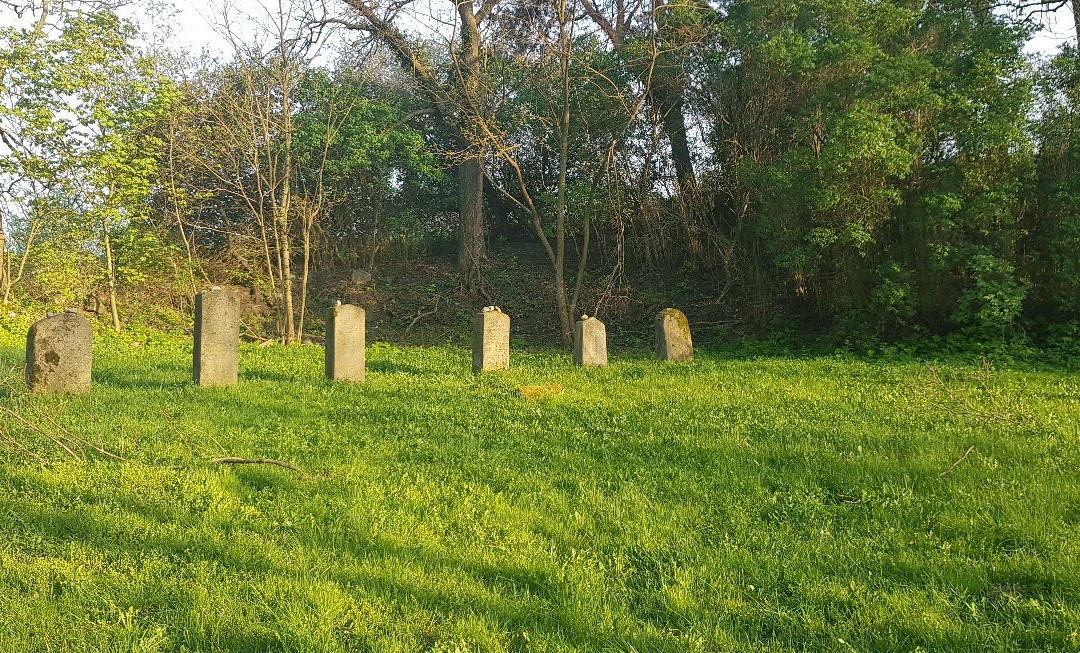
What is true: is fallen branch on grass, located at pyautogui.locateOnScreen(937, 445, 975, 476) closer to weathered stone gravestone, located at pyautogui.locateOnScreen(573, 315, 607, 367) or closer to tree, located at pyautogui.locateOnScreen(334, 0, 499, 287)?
weathered stone gravestone, located at pyautogui.locateOnScreen(573, 315, 607, 367)

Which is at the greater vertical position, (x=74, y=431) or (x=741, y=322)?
(x=741, y=322)

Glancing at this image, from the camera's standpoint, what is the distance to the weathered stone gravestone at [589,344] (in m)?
12.4

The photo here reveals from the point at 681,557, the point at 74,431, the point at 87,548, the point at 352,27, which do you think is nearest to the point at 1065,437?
the point at 681,557

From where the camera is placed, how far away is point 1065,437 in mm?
6598

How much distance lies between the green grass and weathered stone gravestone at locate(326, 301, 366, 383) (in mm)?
2267

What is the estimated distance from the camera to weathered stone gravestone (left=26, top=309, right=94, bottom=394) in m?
9.45

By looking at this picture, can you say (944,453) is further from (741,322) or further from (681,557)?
(741,322)

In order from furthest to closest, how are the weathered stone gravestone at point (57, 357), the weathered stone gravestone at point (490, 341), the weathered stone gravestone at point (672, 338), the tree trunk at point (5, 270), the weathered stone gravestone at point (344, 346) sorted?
the tree trunk at point (5, 270) < the weathered stone gravestone at point (672, 338) < the weathered stone gravestone at point (490, 341) < the weathered stone gravestone at point (344, 346) < the weathered stone gravestone at point (57, 357)

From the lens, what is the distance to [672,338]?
43.4 feet

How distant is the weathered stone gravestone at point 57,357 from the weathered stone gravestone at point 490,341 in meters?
5.31

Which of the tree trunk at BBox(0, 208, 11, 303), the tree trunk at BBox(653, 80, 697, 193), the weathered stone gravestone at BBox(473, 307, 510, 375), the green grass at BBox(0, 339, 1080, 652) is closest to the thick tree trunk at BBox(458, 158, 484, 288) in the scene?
the tree trunk at BBox(653, 80, 697, 193)

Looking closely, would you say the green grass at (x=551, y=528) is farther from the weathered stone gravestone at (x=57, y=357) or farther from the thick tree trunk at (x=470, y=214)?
the thick tree trunk at (x=470, y=214)

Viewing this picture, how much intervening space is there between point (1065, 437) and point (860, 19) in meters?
11.6

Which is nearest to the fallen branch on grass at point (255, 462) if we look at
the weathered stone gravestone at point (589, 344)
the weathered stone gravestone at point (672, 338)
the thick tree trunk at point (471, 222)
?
the weathered stone gravestone at point (589, 344)
